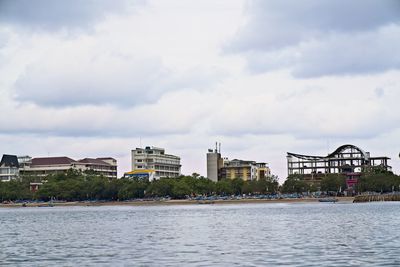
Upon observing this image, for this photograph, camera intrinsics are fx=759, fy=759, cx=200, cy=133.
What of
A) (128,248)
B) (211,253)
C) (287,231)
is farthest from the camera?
(287,231)

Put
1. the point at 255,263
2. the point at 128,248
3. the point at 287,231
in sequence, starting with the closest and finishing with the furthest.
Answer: the point at 255,263, the point at 128,248, the point at 287,231

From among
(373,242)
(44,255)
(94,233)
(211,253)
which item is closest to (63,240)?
(94,233)

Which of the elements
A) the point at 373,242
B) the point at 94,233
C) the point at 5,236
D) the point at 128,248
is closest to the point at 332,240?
the point at 373,242

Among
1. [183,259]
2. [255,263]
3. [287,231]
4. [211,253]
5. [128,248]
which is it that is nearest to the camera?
[255,263]

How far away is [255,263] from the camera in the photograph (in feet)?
155

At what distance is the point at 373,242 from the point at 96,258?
72.1ft

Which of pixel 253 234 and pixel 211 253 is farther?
pixel 253 234

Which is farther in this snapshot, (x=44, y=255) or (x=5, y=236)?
(x=5, y=236)

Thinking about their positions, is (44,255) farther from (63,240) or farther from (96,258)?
(63,240)

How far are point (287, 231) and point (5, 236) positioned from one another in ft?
97.2

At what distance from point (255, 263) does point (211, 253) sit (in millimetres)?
7261

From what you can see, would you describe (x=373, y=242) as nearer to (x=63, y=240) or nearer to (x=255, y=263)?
(x=255, y=263)

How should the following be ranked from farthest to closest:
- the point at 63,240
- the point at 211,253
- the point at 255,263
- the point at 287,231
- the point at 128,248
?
1. the point at 287,231
2. the point at 63,240
3. the point at 128,248
4. the point at 211,253
5. the point at 255,263

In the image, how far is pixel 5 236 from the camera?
80.1 meters
